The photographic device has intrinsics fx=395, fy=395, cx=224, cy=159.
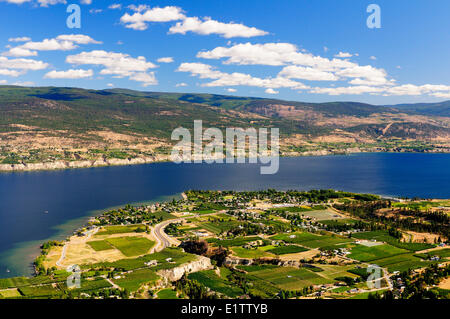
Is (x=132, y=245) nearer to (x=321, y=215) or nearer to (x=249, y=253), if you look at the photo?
(x=249, y=253)

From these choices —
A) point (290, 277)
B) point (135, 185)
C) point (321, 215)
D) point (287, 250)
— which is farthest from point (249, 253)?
point (135, 185)

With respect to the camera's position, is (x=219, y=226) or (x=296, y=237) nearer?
(x=296, y=237)

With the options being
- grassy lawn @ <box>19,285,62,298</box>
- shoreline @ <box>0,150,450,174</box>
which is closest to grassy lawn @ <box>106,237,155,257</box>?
grassy lawn @ <box>19,285,62,298</box>

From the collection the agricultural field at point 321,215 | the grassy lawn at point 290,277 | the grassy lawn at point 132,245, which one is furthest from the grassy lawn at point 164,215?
the grassy lawn at point 290,277

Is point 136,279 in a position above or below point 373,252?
above

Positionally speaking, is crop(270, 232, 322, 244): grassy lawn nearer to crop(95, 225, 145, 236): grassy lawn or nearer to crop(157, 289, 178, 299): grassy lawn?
crop(95, 225, 145, 236): grassy lawn
